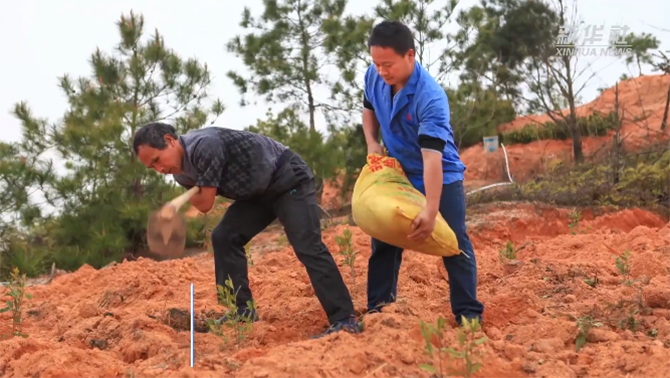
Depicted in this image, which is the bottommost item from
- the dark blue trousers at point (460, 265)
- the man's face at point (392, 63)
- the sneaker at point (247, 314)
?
the sneaker at point (247, 314)

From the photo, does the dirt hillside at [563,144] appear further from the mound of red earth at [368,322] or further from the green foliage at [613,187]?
the mound of red earth at [368,322]

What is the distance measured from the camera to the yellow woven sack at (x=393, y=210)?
3.30 m

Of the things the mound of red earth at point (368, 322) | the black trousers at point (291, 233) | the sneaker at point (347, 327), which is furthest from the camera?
the black trousers at point (291, 233)

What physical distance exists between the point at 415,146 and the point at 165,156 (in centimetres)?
114

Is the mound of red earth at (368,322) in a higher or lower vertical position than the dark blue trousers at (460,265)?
lower

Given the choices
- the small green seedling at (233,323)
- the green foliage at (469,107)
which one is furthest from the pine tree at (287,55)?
the small green seedling at (233,323)

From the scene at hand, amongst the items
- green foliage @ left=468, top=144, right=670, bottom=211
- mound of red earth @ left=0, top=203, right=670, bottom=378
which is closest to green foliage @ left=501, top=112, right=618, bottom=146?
green foliage @ left=468, top=144, right=670, bottom=211

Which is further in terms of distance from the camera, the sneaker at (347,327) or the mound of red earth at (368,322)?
the sneaker at (347,327)

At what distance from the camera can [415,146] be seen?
357 cm

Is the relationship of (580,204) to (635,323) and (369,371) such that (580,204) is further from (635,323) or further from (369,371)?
(369,371)

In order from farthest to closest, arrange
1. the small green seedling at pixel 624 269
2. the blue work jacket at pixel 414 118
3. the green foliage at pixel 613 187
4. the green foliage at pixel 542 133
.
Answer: the green foliage at pixel 542 133
the green foliage at pixel 613 187
the small green seedling at pixel 624 269
the blue work jacket at pixel 414 118

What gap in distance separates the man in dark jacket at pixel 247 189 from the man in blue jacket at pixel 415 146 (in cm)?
30

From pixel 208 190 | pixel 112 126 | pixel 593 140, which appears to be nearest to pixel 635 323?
pixel 208 190

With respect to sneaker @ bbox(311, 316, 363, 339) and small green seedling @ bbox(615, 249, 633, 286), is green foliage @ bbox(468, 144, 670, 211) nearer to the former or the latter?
small green seedling @ bbox(615, 249, 633, 286)
